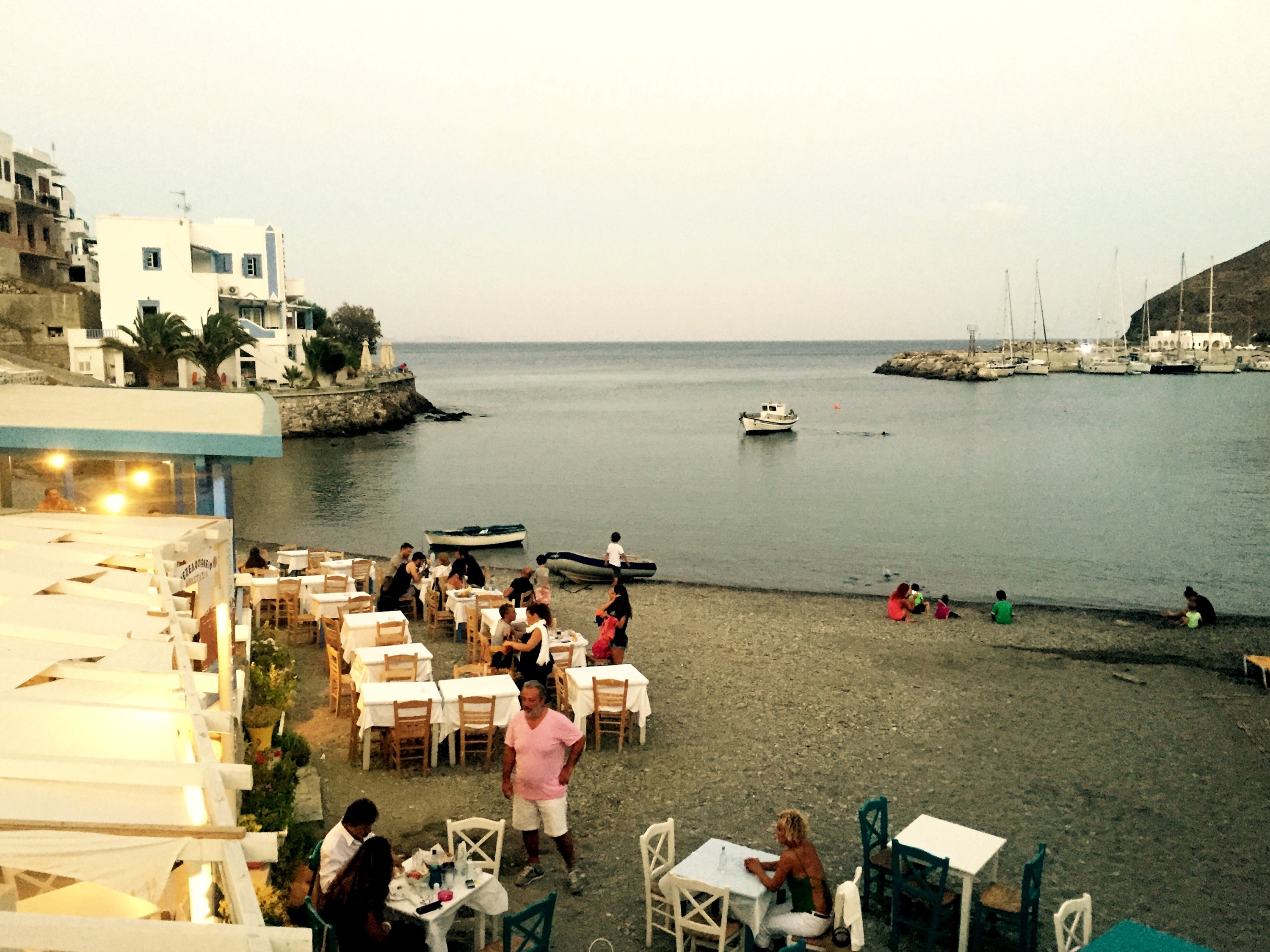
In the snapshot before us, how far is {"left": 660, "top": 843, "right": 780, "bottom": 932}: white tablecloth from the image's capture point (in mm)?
6672

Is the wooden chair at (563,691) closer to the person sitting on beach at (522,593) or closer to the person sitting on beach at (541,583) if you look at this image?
the person sitting on beach at (541,583)

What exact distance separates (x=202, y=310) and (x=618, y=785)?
58.8 m

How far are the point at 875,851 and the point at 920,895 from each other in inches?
40.2

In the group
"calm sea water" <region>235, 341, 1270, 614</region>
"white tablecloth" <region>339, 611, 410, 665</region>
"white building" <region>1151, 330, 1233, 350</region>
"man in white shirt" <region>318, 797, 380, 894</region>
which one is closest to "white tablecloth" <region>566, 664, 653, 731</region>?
"white tablecloth" <region>339, 611, 410, 665</region>

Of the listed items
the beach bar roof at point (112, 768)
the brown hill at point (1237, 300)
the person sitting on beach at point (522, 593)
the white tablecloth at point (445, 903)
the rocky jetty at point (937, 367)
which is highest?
the brown hill at point (1237, 300)

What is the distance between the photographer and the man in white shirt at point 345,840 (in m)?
5.84

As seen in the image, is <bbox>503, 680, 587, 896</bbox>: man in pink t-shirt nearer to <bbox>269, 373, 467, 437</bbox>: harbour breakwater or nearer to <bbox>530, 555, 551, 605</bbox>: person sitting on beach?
<bbox>530, 555, 551, 605</bbox>: person sitting on beach

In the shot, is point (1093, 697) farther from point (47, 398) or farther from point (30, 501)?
point (30, 501)

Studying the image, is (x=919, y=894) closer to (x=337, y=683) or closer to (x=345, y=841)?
(x=345, y=841)

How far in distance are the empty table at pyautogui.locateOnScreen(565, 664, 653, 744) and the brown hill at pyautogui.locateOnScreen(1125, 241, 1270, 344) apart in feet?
634

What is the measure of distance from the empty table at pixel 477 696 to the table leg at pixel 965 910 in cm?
489

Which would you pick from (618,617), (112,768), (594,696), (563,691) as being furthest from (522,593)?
(112,768)

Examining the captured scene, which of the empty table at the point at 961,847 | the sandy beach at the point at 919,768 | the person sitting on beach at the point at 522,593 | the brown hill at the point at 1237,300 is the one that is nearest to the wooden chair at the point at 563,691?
the sandy beach at the point at 919,768

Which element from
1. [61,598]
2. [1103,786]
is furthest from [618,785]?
[61,598]
